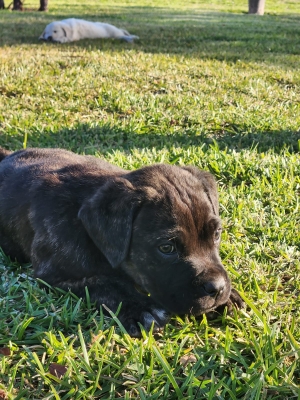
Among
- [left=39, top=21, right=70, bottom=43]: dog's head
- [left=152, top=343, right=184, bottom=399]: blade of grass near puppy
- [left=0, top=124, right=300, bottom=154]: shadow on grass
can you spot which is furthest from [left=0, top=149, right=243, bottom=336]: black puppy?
[left=39, top=21, right=70, bottom=43]: dog's head

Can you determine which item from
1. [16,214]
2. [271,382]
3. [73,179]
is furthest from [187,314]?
[16,214]

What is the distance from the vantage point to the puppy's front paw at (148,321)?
288cm

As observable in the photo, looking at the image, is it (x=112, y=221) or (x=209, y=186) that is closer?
(x=112, y=221)

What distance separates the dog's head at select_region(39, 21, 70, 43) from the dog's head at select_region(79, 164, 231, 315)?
10.6 m

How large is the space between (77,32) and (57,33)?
76cm

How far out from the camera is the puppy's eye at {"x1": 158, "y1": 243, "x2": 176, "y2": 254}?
2922 millimetres

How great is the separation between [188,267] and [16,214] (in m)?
1.47

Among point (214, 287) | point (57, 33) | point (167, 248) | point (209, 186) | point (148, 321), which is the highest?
point (57, 33)

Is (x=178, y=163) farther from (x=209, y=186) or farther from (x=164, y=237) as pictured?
(x=164, y=237)

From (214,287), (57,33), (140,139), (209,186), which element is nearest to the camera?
(214,287)

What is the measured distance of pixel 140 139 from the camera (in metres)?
6.24

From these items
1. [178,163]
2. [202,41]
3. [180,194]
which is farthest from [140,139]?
[202,41]

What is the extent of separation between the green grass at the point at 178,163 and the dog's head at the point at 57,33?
630 millimetres

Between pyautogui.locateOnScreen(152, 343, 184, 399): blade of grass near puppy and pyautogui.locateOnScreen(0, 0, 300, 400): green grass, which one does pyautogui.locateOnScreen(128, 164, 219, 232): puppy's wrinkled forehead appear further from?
pyautogui.locateOnScreen(152, 343, 184, 399): blade of grass near puppy
